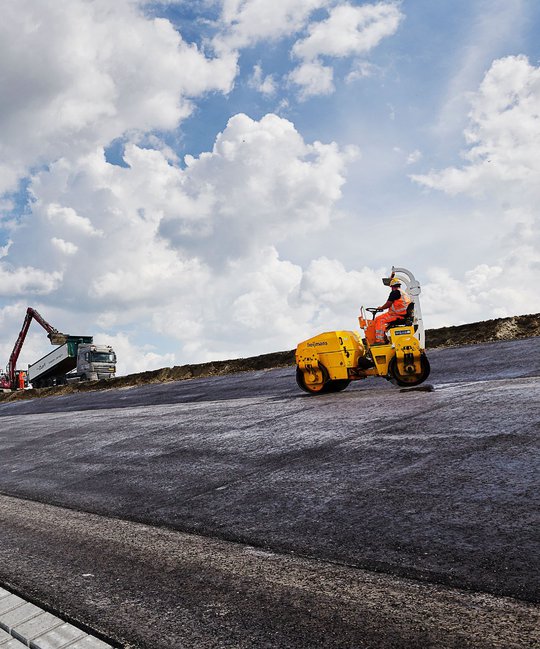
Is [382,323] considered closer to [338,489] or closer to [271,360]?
[338,489]

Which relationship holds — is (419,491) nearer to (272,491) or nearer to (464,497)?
(464,497)

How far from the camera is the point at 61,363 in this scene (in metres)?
40.2

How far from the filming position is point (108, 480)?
20.3 ft

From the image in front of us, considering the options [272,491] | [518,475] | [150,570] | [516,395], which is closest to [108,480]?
[272,491]

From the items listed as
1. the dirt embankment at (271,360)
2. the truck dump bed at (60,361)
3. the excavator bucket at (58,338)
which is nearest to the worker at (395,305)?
the dirt embankment at (271,360)

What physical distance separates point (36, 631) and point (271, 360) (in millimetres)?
22519

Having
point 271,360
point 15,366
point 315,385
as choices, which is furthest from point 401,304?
point 15,366

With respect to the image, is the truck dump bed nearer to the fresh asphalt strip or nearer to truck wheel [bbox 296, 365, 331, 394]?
truck wheel [bbox 296, 365, 331, 394]

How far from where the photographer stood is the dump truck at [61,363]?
3688cm

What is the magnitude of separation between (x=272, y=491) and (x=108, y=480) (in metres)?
2.36

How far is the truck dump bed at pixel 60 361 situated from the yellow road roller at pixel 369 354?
32.1 meters

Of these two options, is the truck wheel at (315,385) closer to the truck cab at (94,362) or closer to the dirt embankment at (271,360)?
the dirt embankment at (271,360)

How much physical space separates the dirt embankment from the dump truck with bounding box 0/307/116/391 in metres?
3.39

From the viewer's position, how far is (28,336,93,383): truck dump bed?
39375mm
